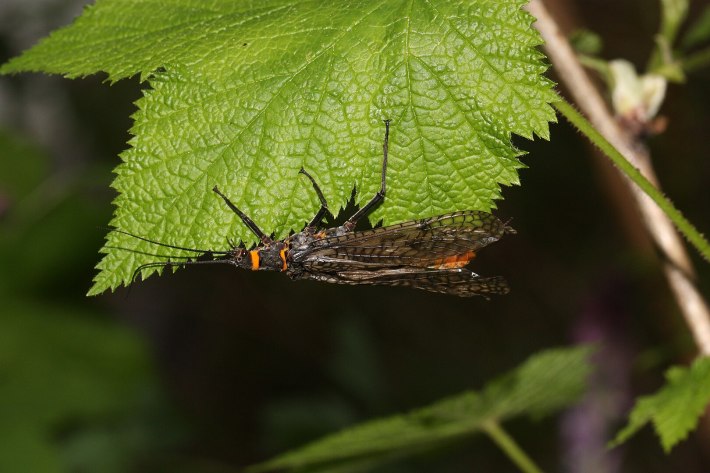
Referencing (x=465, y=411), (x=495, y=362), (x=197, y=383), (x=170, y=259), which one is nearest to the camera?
(x=170, y=259)

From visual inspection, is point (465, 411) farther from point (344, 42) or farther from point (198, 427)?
point (198, 427)

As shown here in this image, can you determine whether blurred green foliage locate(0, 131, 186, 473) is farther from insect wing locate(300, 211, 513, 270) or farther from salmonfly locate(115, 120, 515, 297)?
insect wing locate(300, 211, 513, 270)

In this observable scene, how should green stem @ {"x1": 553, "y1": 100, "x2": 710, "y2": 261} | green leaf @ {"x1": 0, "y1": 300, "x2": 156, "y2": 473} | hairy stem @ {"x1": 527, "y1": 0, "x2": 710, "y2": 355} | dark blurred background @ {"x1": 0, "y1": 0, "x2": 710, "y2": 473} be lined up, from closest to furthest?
green stem @ {"x1": 553, "y1": 100, "x2": 710, "y2": 261} → hairy stem @ {"x1": 527, "y1": 0, "x2": 710, "y2": 355} → dark blurred background @ {"x1": 0, "y1": 0, "x2": 710, "y2": 473} → green leaf @ {"x1": 0, "y1": 300, "x2": 156, "y2": 473}

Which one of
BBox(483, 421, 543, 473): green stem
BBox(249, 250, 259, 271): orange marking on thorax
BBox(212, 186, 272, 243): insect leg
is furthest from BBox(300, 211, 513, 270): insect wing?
BBox(483, 421, 543, 473): green stem

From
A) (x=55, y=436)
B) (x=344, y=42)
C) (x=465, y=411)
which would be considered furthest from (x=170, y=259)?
(x=55, y=436)

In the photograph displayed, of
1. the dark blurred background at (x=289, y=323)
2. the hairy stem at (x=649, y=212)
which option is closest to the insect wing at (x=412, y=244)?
the hairy stem at (x=649, y=212)
